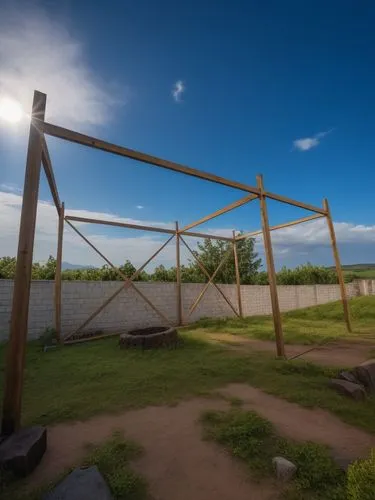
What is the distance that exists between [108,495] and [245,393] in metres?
2.47

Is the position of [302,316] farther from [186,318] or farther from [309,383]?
[309,383]

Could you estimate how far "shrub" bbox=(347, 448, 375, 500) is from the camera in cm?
169

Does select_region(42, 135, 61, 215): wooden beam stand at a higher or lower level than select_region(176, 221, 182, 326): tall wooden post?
higher

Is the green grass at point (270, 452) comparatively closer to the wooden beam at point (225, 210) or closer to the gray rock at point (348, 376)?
the gray rock at point (348, 376)

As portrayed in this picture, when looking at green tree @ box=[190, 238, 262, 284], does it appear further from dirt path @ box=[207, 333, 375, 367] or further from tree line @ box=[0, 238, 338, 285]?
dirt path @ box=[207, 333, 375, 367]

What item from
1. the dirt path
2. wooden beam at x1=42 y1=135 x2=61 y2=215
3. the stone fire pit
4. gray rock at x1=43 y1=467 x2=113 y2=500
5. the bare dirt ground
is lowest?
the bare dirt ground

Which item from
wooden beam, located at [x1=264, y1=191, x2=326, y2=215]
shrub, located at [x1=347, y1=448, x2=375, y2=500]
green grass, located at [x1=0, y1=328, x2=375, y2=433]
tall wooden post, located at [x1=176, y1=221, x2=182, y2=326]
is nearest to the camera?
shrub, located at [x1=347, y1=448, x2=375, y2=500]

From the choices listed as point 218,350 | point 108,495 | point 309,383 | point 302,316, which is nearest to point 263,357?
point 218,350

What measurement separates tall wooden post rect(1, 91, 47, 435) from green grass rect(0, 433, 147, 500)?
72cm

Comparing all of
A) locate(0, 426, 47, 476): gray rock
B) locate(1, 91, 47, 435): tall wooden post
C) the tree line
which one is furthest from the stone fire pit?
the tree line

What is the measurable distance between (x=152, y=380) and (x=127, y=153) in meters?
3.70

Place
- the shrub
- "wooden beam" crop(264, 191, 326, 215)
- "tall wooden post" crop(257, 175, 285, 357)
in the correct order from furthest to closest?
1. "wooden beam" crop(264, 191, 326, 215)
2. "tall wooden post" crop(257, 175, 285, 357)
3. the shrub

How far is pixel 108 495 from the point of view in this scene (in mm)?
1735

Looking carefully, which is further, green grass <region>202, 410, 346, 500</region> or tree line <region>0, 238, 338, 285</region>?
tree line <region>0, 238, 338, 285</region>
